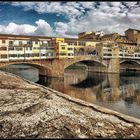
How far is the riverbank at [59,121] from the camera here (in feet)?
46.3

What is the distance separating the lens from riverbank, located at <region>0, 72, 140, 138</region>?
14125 mm

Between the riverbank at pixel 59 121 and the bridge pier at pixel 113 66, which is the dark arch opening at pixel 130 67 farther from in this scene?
the riverbank at pixel 59 121

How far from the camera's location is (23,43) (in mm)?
54219

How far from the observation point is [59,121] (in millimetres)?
16000

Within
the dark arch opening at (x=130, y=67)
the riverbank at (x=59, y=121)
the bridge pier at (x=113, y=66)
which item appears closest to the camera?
the riverbank at (x=59, y=121)

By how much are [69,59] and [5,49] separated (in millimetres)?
15893

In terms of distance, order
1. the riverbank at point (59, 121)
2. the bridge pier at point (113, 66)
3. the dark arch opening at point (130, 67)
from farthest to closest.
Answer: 1. the dark arch opening at point (130, 67)
2. the bridge pier at point (113, 66)
3. the riverbank at point (59, 121)

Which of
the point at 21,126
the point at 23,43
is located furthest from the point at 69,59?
the point at 21,126

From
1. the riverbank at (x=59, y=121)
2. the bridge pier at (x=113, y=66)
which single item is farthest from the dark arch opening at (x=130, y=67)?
the riverbank at (x=59, y=121)

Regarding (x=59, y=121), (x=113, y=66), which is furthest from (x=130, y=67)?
(x=59, y=121)

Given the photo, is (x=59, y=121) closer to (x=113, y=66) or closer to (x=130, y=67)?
(x=113, y=66)

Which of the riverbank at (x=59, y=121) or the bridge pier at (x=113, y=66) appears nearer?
the riverbank at (x=59, y=121)

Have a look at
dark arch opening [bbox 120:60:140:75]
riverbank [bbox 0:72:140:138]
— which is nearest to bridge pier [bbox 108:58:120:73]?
dark arch opening [bbox 120:60:140:75]

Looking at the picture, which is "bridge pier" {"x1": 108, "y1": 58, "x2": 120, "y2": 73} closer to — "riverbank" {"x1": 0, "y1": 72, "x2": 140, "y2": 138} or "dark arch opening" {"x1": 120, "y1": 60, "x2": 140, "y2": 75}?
"dark arch opening" {"x1": 120, "y1": 60, "x2": 140, "y2": 75}
